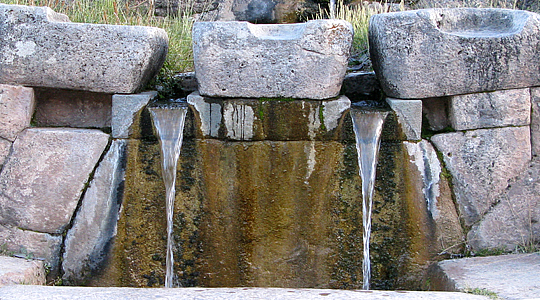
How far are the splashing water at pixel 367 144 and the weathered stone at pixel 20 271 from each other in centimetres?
184

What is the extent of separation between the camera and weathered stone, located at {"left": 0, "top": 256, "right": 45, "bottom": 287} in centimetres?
258

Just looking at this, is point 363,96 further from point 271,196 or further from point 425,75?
point 271,196

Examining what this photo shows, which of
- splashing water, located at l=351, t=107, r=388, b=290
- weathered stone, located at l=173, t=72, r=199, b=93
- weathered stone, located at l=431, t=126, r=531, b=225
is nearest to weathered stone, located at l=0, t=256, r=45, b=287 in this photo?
weathered stone, located at l=173, t=72, r=199, b=93

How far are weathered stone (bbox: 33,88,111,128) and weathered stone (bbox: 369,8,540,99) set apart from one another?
66.7 inches

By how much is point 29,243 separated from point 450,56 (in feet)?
8.53

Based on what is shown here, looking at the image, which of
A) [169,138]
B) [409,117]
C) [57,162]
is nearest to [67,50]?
[57,162]

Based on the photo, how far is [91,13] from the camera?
171 inches

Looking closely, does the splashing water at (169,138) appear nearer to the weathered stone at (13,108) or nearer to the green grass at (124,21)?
the green grass at (124,21)

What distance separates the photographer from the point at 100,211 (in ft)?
9.82

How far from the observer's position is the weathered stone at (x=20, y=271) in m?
2.58

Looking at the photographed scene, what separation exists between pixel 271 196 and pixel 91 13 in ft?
8.12

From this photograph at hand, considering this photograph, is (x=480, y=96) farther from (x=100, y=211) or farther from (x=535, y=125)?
(x=100, y=211)

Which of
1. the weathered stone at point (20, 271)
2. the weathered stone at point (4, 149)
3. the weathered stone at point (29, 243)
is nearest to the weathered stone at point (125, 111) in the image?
the weathered stone at point (4, 149)

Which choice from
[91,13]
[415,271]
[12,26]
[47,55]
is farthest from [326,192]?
[91,13]
